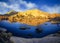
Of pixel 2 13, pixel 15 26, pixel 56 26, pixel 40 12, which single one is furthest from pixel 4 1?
pixel 56 26

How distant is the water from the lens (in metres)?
2.20

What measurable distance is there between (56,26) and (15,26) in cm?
62

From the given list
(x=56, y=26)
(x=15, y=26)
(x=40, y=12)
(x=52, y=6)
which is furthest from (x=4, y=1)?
(x=56, y=26)

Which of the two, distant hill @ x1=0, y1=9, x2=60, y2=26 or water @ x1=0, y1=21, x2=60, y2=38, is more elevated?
distant hill @ x1=0, y1=9, x2=60, y2=26

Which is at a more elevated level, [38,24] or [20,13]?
[20,13]

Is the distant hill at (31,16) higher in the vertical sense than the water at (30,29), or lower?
higher

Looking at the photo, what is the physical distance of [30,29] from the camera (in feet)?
7.24

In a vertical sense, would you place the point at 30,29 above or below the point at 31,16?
below

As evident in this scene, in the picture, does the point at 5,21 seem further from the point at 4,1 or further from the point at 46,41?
the point at 46,41

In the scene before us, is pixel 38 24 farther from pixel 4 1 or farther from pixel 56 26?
pixel 4 1

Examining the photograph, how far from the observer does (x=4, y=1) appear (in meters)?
2.24

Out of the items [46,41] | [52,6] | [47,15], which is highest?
[52,6]

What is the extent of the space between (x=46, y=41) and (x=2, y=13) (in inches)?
31.0

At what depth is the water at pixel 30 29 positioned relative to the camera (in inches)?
86.7
